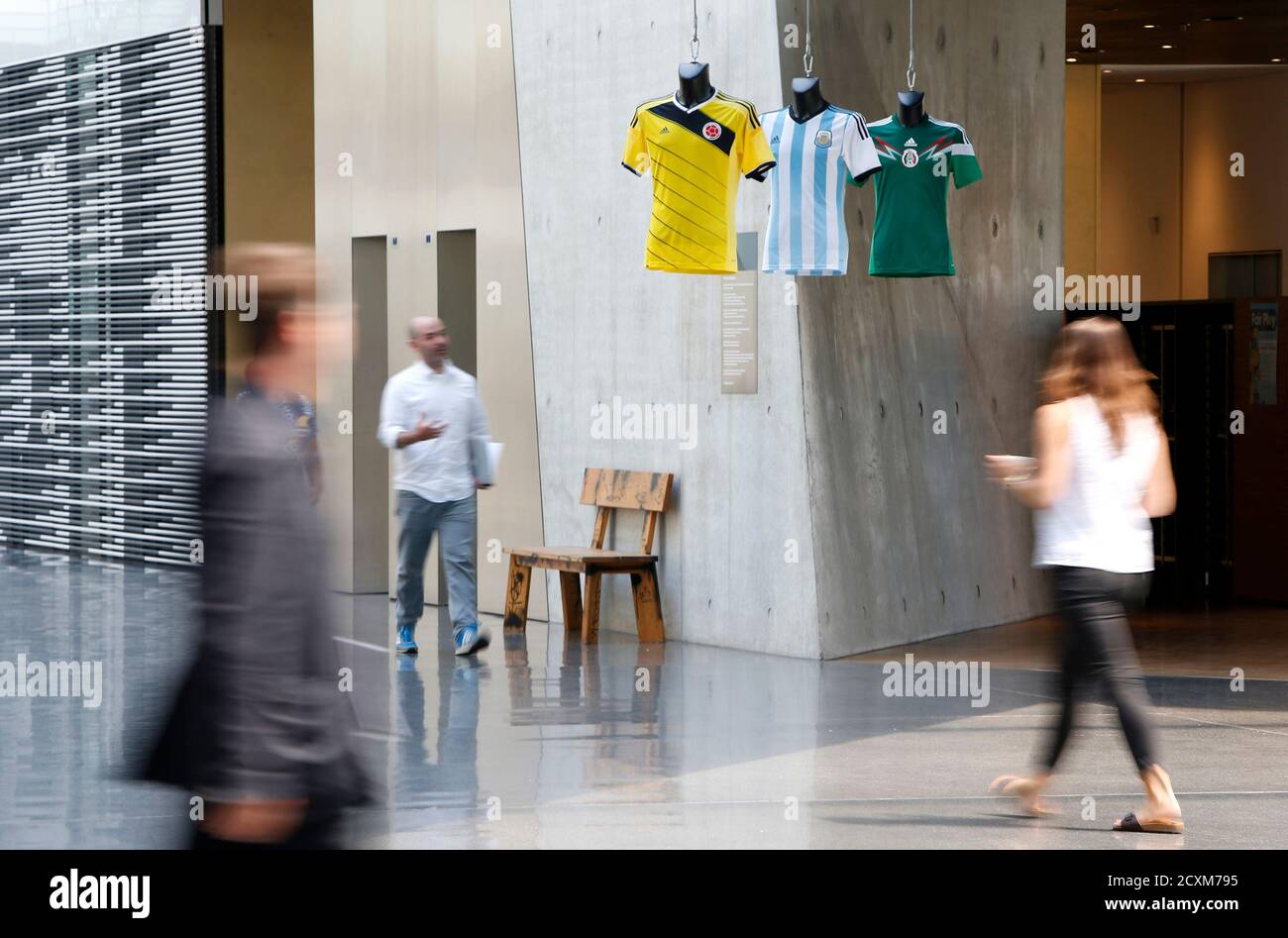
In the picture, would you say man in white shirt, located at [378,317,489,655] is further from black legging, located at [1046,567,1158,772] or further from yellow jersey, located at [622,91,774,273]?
black legging, located at [1046,567,1158,772]

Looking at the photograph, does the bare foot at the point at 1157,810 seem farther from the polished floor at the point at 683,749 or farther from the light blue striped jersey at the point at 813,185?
the light blue striped jersey at the point at 813,185

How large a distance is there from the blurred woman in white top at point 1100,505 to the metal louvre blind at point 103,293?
9.93 metres

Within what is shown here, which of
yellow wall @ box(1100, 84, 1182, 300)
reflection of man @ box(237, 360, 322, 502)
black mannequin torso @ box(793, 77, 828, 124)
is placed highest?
yellow wall @ box(1100, 84, 1182, 300)

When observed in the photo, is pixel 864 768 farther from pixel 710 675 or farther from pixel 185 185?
pixel 185 185

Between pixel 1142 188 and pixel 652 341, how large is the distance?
564 inches

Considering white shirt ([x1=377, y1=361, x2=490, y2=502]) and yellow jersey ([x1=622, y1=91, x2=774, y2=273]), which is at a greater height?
yellow jersey ([x1=622, y1=91, x2=774, y2=273])

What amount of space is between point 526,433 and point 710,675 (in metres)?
2.99

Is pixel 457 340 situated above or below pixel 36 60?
below

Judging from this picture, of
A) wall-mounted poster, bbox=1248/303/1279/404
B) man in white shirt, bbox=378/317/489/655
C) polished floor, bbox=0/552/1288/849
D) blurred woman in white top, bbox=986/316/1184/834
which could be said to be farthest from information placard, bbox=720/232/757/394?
wall-mounted poster, bbox=1248/303/1279/404

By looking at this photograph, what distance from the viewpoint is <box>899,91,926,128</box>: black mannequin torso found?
10.0 m

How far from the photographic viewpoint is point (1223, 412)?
13.7 meters

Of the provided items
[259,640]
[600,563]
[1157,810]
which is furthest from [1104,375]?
[600,563]

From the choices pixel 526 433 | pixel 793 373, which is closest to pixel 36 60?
pixel 526 433

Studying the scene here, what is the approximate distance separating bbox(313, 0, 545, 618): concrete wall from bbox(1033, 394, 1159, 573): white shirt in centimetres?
647
